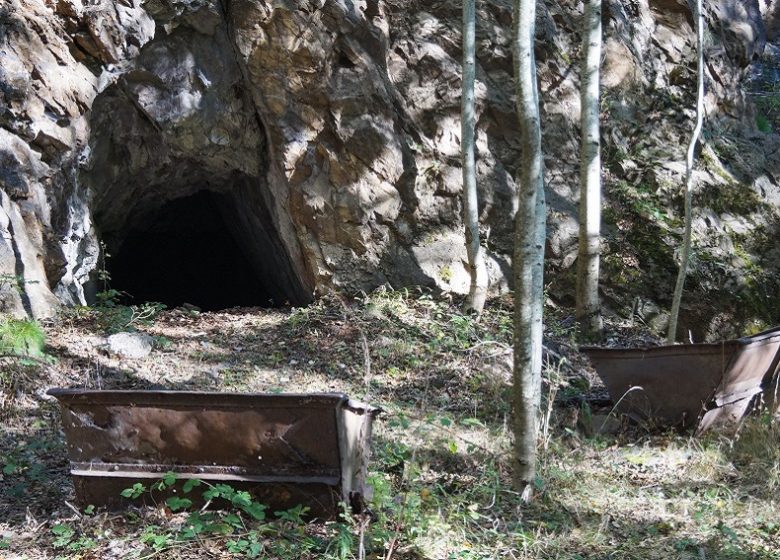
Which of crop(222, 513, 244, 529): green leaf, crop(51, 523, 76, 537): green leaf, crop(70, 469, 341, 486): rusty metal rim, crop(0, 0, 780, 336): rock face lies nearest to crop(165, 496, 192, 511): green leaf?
crop(70, 469, 341, 486): rusty metal rim

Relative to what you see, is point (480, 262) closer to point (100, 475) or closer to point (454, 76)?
point (454, 76)

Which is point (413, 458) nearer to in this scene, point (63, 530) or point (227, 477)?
point (227, 477)

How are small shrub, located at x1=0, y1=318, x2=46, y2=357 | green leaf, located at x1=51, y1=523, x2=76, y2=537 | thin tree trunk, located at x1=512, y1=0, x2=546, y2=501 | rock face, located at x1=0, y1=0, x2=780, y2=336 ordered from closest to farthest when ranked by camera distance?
green leaf, located at x1=51, y1=523, x2=76, y2=537
thin tree trunk, located at x1=512, y1=0, x2=546, y2=501
small shrub, located at x1=0, y1=318, x2=46, y2=357
rock face, located at x1=0, y1=0, x2=780, y2=336

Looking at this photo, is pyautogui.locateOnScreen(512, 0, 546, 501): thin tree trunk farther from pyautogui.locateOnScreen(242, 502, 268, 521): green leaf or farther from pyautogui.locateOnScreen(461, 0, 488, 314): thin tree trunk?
pyautogui.locateOnScreen(461, 0, 488, 314): thin tree trunk

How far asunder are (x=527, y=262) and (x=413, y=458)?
1.60 meters

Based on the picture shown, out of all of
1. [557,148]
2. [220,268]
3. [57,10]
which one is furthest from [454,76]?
[220,268]

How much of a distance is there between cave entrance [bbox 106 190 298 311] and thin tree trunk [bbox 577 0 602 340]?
5641mm

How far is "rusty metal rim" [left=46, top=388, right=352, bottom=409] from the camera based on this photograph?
3971 millimetres

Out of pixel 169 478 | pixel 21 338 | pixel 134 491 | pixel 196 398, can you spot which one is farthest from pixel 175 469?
pixel 21 338

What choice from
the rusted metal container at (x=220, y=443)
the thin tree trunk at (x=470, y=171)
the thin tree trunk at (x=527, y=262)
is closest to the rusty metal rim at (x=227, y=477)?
the rusted metal container at (x=220, y=443)

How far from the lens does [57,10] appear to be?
8.44 metres

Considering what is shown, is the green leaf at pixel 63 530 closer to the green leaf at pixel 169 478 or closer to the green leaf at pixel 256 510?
the green leaf at pixel 169 478

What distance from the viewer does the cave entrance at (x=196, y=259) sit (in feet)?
44.5

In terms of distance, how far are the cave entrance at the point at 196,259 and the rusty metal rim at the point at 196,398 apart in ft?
28.1
